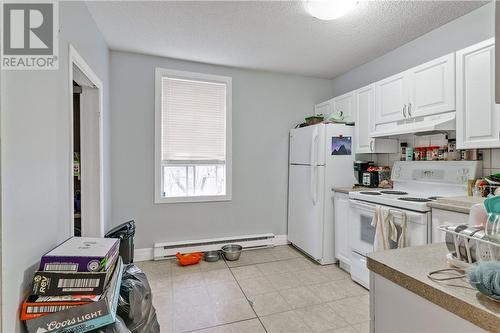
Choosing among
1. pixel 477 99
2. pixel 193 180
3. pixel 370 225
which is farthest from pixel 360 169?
pixel 193 180

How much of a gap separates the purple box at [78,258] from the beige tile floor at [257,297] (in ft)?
3.31

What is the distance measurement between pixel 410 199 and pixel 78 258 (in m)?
2.47

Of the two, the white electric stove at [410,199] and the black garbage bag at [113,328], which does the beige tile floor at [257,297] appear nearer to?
the white electric stove at [410,199]

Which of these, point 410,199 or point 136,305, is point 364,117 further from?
point 136,305

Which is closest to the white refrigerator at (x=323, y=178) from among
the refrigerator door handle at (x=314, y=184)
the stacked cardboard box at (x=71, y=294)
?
the refrigerator door handle at (x=314, y=184)

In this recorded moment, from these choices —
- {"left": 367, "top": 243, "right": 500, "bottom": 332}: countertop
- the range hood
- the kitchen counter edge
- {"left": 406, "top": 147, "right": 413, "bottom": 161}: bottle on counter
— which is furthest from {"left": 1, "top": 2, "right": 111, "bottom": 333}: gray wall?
{"left": 406, "top": 147, "right": 413, "bottom": 161}: bottle on counter

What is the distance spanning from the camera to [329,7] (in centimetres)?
198

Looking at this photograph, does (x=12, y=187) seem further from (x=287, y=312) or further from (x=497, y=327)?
(x=287, y=312)

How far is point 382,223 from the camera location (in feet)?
7.39

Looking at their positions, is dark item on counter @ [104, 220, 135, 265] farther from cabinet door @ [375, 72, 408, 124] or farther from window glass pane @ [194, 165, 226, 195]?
cabinet door @ [375, 72, 408, 124]

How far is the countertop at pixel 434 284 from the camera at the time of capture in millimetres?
566

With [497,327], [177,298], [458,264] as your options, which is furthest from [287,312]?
[497,327]

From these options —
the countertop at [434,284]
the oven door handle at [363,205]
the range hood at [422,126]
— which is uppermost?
the range hood at [422,126]

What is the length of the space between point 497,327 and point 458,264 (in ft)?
0.87
